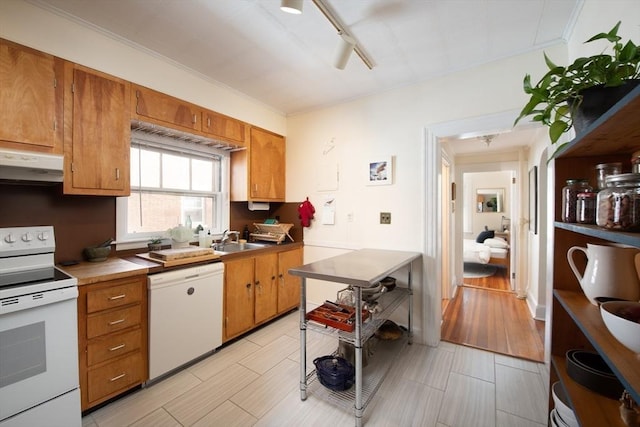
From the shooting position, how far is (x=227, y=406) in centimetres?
178

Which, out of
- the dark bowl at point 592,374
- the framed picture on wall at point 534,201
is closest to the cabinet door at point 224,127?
the dark bowl at point 592,374

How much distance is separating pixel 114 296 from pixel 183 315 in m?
0.52

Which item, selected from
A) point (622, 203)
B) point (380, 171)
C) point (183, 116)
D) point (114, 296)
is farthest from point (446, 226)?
point (114, 296)

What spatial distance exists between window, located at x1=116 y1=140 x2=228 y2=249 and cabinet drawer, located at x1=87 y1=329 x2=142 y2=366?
0.80m

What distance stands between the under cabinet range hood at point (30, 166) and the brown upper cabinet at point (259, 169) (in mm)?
1584

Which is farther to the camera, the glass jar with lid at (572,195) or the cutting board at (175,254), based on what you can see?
the cutting board at (175,254)

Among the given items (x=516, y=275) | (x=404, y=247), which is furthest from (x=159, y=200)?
(x=516, y=275)

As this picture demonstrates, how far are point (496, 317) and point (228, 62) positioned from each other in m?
4.08

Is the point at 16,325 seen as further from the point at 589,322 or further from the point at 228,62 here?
the point at 589,322

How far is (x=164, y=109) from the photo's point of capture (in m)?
2.27

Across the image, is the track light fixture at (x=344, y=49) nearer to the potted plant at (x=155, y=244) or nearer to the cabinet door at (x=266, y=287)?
the cabinet door at (x=266, y=287)

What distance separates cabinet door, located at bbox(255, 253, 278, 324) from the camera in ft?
9.23

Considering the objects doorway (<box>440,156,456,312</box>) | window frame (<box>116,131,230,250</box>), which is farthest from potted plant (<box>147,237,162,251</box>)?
doorway (<box>440,156,456,312</box>)

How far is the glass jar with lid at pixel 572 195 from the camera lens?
1.12m
